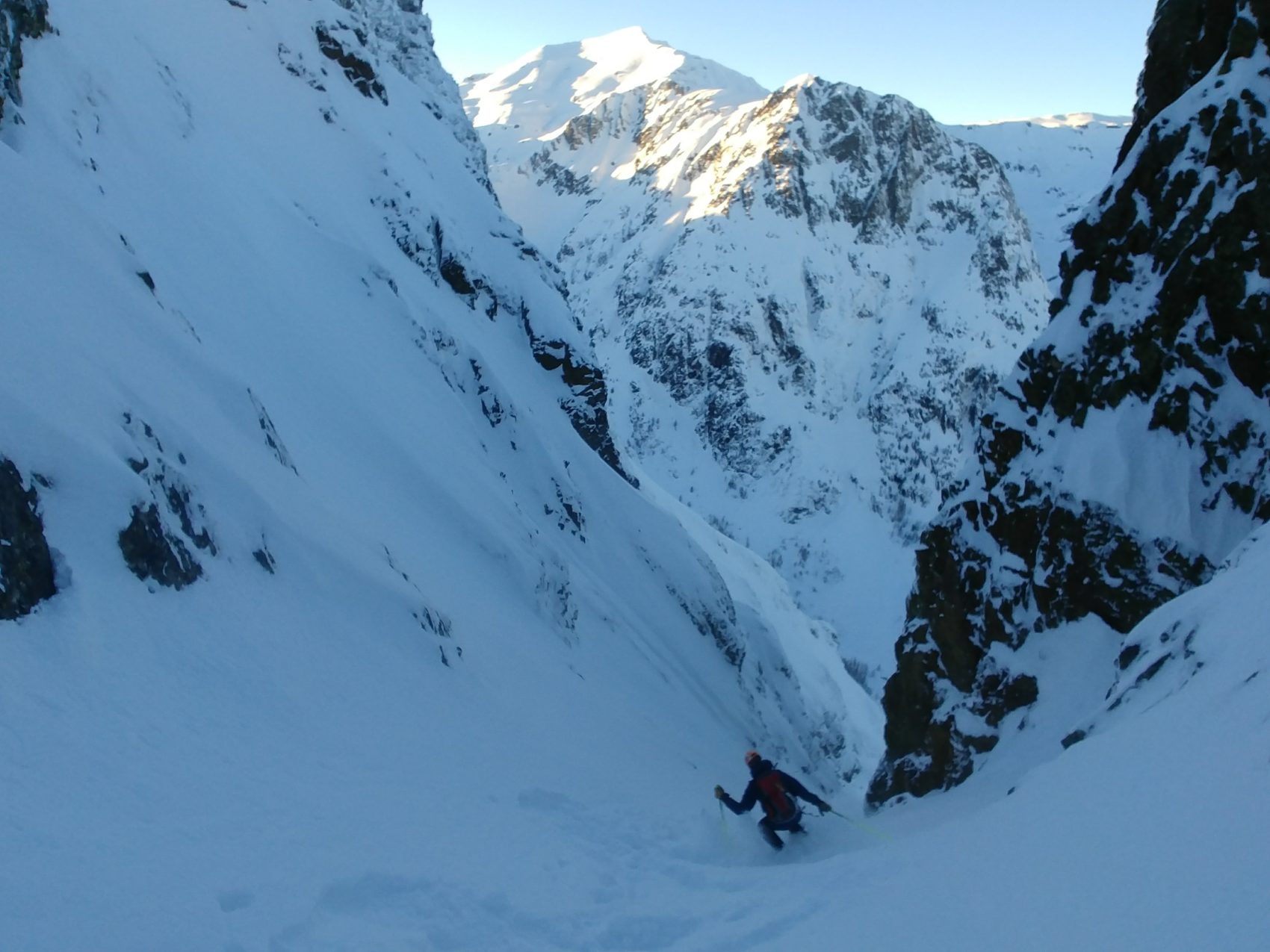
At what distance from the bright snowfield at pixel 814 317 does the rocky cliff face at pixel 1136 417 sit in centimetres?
6798

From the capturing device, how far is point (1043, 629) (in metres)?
16.6

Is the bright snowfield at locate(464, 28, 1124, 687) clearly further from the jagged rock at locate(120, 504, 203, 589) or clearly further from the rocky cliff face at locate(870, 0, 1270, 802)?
the jagged rock at locate(120, 504, 203, 589)

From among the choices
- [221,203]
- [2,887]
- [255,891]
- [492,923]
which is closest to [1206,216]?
[492,923]

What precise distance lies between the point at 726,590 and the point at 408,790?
1008 inches

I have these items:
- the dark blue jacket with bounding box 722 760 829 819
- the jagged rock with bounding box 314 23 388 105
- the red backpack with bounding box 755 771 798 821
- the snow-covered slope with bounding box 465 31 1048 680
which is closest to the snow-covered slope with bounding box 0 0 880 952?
the jagged rock with bounding box 314 23 388 105

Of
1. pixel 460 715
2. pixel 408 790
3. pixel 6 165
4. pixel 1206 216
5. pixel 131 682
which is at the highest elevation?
pixel 1206 216

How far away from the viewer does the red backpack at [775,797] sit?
1238 centimetres

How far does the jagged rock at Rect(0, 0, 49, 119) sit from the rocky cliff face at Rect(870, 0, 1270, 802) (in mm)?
19496

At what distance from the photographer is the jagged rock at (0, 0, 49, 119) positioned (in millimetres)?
16781

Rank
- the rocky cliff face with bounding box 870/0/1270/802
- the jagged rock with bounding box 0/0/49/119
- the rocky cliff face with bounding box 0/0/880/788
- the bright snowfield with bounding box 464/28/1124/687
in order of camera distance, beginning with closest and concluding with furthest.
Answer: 1. the rocky cliff face with bounding box 0/0/880/788
2. the rocky cliff face with bounding box 870/0/1270/802
3. the jagged rock with bounding box 0/0/49/119
4. the bright snowfield with bounding box 464/28/1124/687

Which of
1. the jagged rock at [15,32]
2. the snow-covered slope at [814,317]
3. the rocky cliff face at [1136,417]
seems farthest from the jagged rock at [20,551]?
the snow-covered slope at [814,317]

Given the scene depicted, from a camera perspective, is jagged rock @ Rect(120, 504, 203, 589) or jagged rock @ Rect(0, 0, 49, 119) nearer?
jagged rock @ Rect(120, 504, 203, 589)

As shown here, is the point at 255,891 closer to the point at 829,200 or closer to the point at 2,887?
the point at 2,887

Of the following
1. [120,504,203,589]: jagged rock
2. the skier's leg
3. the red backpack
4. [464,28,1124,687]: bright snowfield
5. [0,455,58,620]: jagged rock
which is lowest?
[464,28,1124,687]: bright snowfield
